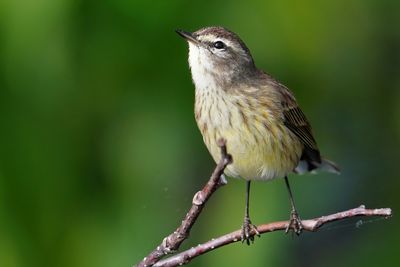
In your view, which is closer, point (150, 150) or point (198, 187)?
point (150, 150)

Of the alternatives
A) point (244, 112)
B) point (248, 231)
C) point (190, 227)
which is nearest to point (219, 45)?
point (244, 112)

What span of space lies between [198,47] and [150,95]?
33cm

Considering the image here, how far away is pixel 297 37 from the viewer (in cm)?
417

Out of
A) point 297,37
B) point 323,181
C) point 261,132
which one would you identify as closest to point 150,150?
point 261,132

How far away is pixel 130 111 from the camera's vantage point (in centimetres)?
428

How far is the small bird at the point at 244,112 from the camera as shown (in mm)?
4137

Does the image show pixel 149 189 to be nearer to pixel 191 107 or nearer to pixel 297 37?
pixel 191 107

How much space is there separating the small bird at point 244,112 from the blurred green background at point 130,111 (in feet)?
0.27

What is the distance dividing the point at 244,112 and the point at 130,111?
1.76 feet

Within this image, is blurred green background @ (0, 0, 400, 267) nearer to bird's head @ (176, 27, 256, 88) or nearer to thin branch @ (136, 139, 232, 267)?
bird's head @ (176, 27, 256, 88)

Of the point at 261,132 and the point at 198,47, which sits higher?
the point at 198,47

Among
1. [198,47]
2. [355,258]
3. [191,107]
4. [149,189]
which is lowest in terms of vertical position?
[355,258]

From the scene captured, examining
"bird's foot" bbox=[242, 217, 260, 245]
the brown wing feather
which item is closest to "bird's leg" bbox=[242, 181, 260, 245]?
"bird's foot" bbox=[242, 217, 260, 245]

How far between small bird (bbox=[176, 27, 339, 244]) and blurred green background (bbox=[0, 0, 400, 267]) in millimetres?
82
